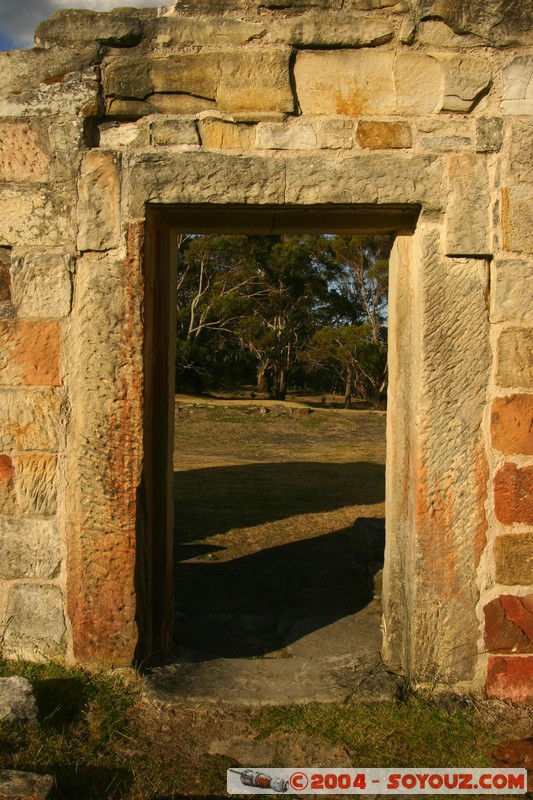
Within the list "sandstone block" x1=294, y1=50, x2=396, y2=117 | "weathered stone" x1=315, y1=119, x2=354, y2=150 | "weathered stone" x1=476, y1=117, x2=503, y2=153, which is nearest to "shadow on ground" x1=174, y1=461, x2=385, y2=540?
"weathered stone" x1=315, y1=119, x2=354, y2=150

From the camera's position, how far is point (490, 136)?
2820 mm

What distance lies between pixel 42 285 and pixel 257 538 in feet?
11.9

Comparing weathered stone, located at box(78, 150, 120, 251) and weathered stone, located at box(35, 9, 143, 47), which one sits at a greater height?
weathered stone, located at box(35, 9, 143, 47)

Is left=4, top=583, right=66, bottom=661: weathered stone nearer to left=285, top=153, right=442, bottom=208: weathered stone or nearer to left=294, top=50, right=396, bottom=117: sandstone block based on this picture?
left=285, top=153, right=442, bottom=208: weathered stone

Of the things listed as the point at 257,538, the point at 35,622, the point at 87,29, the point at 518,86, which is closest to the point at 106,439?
the point at 35,622

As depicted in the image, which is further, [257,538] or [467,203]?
[257,538]

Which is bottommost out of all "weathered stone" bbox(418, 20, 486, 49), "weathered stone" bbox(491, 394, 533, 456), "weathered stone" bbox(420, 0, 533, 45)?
"weathered stone" bbox(491, 394, 533, 456)

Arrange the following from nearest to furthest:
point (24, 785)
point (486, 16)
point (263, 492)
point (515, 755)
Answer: point (24, 785) < point (515, 755) < point (486, 16) < point (263, 492)

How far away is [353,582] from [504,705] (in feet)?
6.35

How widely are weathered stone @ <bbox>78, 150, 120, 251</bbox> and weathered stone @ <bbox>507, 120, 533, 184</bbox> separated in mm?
1600

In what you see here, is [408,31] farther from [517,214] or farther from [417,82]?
[517,214]

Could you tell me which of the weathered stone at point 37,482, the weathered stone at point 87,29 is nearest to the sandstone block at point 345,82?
the weathered stone at point 87,29

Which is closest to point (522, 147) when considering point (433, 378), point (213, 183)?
point (433, 378)

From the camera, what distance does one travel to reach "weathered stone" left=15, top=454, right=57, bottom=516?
2.95m
